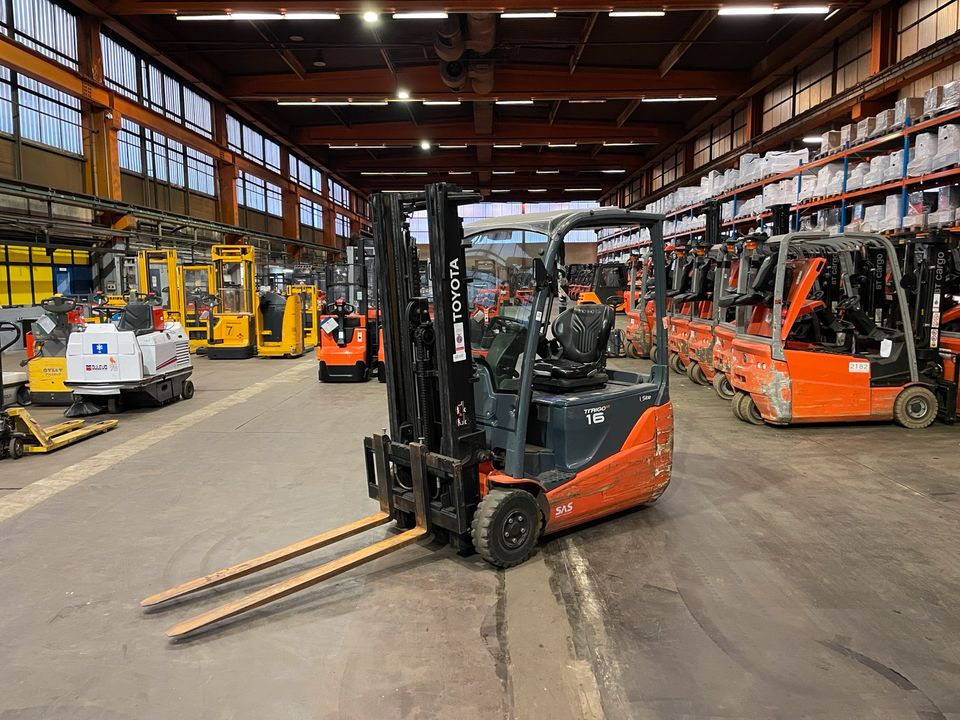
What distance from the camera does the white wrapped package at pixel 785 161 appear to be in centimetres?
1308

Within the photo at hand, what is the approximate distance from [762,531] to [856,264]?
20.4 ft

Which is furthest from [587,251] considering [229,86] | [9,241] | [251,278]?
[9,241]

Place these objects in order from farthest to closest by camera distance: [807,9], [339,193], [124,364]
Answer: [339,193], [807,9], [124,364]

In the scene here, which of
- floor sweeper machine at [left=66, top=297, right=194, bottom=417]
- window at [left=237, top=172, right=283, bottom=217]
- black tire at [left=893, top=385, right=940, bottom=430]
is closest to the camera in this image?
black tire at [left=893, top=385, right=940, bottom=430]

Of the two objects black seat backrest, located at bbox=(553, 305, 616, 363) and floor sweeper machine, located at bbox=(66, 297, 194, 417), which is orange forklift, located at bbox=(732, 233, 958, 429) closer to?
black seat backrest, located at bbox=(553, 305, 616, 363)

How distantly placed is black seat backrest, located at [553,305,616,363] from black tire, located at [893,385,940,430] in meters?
5.32

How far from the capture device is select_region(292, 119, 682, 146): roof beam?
2519cm

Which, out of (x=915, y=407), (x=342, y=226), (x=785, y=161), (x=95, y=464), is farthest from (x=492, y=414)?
(x=342, y=226)

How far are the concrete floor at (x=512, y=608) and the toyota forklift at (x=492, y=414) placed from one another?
0.78 ft

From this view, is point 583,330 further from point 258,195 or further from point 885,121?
point 258,195

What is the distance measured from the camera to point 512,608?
3488 mm

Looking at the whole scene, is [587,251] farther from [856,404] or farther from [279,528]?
[279,528]

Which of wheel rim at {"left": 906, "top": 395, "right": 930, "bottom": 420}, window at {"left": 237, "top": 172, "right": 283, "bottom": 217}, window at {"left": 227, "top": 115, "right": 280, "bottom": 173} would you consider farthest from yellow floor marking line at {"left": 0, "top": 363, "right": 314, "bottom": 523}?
window at {"left": 237, "top": 172, "right": 283, "bottom": 217}

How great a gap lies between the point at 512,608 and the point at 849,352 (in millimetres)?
6756
